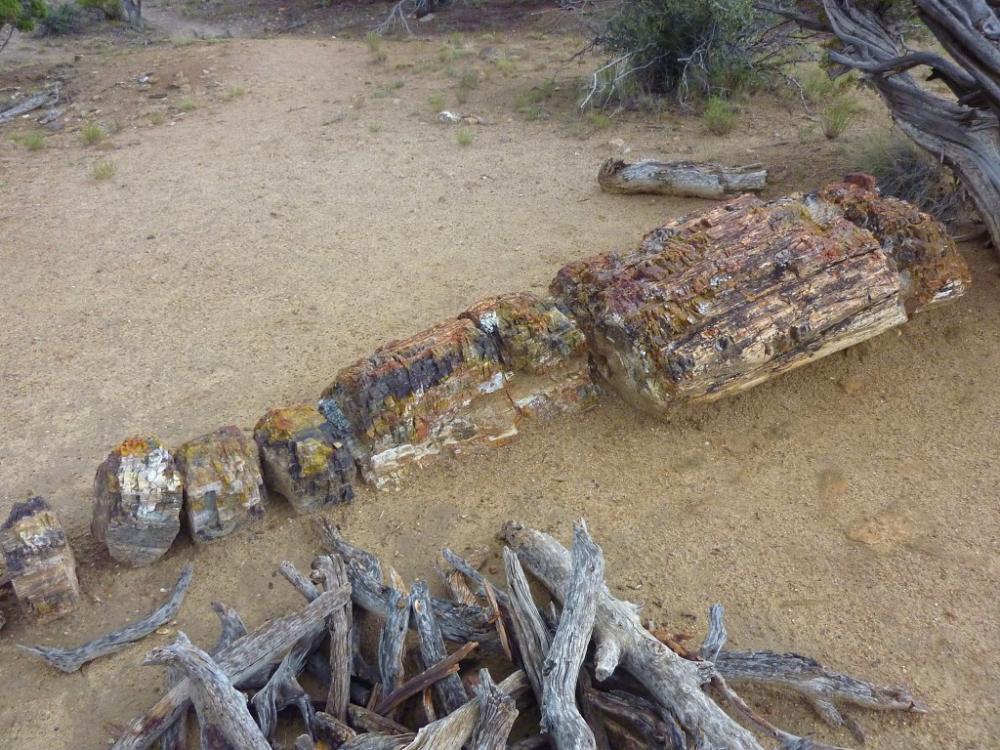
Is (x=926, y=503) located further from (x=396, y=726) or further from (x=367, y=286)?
(x=367, y=286)

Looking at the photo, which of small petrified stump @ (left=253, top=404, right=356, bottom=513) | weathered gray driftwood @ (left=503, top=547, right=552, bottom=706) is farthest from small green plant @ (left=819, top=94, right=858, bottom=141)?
weathered gray driftwood @ (left=503, top=547, right=552, bottom=706)

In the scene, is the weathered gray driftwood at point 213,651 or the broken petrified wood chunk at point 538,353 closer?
the weathered gray driftwood at point 213,651

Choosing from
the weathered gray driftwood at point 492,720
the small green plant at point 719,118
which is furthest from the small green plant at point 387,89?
the weathered gray driftwood at point 492,720

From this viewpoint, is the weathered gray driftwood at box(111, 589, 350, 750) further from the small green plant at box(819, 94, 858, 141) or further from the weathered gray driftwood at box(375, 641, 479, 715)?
the small green plant at box(819, 94, 858, 141)

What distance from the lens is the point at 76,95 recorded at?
11.6 meters

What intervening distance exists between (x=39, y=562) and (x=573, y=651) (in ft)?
8.01

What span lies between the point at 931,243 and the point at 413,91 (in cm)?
816

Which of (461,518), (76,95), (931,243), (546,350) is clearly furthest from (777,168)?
(76,95)

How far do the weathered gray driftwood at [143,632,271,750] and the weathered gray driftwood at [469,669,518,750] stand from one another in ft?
2.43

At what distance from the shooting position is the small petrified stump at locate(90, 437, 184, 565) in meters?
3.75

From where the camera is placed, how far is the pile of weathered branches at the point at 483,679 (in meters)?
2.70

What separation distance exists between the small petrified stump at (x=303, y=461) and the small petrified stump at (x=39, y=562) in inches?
38.7

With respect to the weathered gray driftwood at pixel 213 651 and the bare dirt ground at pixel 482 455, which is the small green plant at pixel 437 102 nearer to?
the bare dirt ground at pixel 482 455

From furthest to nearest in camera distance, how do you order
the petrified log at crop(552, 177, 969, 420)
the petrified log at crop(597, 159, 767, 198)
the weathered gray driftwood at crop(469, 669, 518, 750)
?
the petrified log at crop(597, 159, 767, 198) → the petrified log at crop(552, 177, 969, 420) → the weathered gray driftwood at crop(469, 669, 518, 750)
